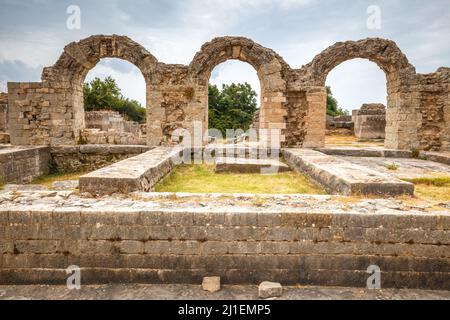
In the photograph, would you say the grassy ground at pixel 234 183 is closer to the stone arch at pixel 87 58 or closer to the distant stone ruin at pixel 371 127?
the stone arch at pixel 87 58

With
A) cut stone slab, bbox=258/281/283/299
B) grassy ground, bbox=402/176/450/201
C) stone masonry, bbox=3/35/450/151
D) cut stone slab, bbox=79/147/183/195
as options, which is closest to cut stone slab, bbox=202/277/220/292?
cut stone slab, bbox=258/281/283/299

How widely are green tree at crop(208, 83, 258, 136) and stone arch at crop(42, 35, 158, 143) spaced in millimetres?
24239

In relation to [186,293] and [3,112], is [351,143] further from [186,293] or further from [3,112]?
[3,112]

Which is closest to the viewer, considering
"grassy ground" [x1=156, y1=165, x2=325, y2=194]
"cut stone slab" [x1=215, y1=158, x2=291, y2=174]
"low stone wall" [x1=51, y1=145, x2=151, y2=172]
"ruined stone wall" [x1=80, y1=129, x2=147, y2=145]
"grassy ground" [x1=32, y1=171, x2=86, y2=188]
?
"grassy ground" [x1=156, y1=165, x2=325, y2=194]

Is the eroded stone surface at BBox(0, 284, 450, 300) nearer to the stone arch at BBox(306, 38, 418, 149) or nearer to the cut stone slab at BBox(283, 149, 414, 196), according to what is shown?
the cut stone slab at BBox(283, 149, 414, 196)

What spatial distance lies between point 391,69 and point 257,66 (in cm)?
463

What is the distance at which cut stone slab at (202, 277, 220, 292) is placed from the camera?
367 cm

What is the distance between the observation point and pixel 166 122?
10.8 meters

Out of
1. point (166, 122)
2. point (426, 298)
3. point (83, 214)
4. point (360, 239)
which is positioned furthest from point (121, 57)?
point (426, 298)

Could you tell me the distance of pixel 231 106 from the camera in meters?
36.5

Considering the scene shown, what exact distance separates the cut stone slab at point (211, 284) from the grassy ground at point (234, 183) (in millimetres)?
2281

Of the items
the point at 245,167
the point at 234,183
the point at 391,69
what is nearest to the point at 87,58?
the point at 245,167
